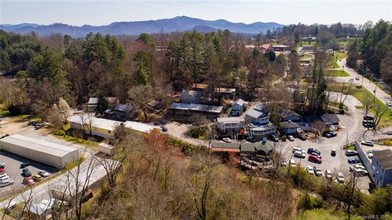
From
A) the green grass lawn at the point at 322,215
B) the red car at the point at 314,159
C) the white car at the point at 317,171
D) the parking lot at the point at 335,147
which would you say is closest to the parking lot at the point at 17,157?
the green grass lawn at the point at 322,215

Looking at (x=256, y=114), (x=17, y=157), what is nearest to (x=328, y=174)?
(x=256, y=114)

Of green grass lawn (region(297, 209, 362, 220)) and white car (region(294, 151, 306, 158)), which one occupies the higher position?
white car (region(294, 151, 306, 158))

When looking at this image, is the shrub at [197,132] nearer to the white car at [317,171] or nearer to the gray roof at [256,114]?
the gray roof at [256,114]

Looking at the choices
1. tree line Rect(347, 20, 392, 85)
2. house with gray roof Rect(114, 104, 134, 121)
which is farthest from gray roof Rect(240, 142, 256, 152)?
tree line Rect(347, 20, 392, 85)

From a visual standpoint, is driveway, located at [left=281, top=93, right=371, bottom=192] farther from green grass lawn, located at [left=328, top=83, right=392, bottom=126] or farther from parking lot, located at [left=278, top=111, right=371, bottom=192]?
green grass lawn, located at [left=328, top=83, right=392, bottom=126]

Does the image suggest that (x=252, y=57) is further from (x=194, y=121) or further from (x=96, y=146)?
(x=96, y=146)

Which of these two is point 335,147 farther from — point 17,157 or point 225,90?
point 17,157
